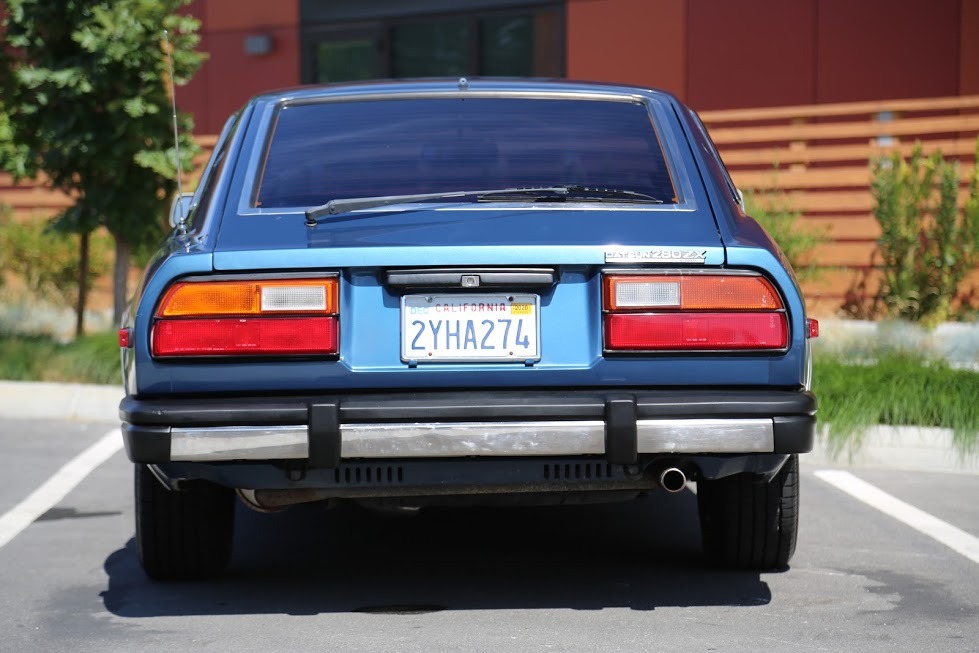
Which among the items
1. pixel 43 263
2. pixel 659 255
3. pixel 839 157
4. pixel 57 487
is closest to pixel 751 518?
pixel 659 255

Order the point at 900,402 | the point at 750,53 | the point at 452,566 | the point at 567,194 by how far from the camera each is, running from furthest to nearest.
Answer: the point at 750,53, the point at 900,402, the point at 452,566, the point at 567,194

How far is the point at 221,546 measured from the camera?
15.2 ft

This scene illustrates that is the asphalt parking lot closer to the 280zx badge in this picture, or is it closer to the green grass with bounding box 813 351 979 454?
the green grass with bounding box 813 351 979 454

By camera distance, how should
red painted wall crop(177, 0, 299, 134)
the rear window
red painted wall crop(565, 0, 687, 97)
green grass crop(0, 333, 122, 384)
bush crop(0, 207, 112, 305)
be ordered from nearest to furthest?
the rear window
green grass crop(0, 333, 122, 384)
red painted wall crop(565, 0, 687, 97)
bush crop(0, 207, 112, 305)
red painted wall crop(177, 0, 299, 134)

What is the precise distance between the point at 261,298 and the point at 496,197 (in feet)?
2.39

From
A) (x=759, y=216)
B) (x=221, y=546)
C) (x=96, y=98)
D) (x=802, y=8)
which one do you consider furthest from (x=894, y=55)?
(x=221, y=546)

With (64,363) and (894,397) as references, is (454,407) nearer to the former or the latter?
(894,397)

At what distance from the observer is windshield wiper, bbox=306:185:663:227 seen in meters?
3.99

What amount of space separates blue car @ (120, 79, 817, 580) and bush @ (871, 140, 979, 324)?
696 cm

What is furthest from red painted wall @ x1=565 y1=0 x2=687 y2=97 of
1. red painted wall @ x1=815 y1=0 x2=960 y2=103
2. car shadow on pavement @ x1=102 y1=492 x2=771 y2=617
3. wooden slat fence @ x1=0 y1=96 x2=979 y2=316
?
car shadow on pavement @ x1=102 y1=492 x2=771 y2=617

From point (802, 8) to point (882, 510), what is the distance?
23.3 ft

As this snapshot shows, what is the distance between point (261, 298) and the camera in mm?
3840

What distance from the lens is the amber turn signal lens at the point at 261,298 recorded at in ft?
12.5

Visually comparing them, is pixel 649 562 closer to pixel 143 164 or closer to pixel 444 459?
pixel 444 459
